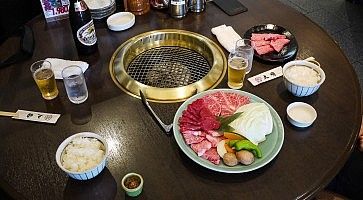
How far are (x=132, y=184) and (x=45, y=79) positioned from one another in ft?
2.13

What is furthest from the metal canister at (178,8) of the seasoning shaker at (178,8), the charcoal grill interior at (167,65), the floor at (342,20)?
the floor at (342,20)

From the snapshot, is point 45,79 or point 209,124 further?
point 45,79

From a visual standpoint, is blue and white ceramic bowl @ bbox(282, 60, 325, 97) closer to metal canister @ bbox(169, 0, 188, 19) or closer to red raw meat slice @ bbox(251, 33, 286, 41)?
red raw meat slice @ bbox(251, 33, 286, 41)

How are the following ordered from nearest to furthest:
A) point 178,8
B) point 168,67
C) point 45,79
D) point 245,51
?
point 45,79 → point 245,51 → point 168,67 → point 178,8

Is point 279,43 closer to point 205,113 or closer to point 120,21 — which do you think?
point 205,113

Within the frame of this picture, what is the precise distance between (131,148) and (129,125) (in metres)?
0.12

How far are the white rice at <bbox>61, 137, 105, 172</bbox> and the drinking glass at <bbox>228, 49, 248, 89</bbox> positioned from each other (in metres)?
0.64

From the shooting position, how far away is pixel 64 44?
188 cm

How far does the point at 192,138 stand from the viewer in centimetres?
132

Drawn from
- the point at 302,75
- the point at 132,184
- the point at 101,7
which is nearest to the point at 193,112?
the point at 132,184

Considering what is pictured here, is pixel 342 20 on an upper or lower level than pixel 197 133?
lower

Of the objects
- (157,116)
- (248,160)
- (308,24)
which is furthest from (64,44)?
(308,24)

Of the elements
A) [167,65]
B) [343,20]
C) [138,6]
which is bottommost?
[343,20]

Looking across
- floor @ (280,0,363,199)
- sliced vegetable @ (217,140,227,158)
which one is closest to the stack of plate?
sliced vegetable @ (217,140,227,158)
